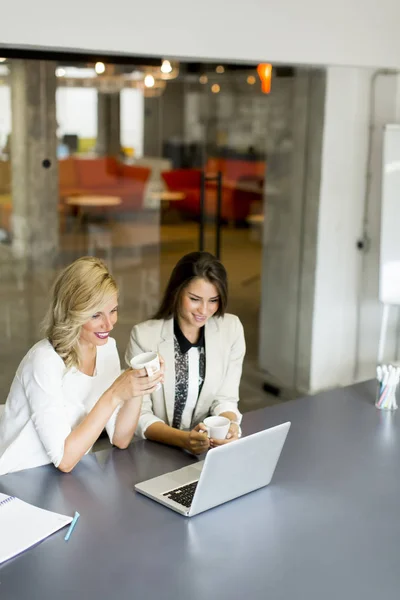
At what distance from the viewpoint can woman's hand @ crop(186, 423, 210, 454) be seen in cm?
255

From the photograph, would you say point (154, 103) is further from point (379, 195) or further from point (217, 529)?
point (217, 529)

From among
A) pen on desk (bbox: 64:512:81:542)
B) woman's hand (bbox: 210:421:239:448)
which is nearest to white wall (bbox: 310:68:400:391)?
woman's hand (bbox: 210:421:239:448)

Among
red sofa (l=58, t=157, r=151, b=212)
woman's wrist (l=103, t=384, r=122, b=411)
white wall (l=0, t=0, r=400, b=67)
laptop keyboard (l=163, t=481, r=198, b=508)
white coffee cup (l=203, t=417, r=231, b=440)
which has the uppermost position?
white wall (l=0, t=0, r=400, b=67)

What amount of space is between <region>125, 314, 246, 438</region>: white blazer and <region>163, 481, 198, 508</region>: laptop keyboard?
0.71m

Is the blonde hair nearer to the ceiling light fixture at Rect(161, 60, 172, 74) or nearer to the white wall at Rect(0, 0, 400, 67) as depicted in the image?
the white wall at Rect(0, 0, 400, 67)

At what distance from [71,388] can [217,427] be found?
50 centimetres

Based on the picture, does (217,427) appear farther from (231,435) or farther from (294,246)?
(294,246)

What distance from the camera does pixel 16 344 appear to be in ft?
15.0

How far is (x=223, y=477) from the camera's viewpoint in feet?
7.09

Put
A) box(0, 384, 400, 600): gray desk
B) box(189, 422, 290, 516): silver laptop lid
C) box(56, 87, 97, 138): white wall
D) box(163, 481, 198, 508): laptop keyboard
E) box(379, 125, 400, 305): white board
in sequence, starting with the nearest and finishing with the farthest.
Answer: box(0, 384, 400, 600): gray desk → box(189, 422, 290, 516): silver laptop lid → box(163, 481, 198, 508): laptop keyboard → box(56, 87, 97, 138): white wall → box(379, 125, 400, 305): white board

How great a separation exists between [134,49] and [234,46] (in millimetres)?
639

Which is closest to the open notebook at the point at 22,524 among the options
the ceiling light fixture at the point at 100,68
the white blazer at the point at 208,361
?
the white blazer at the point at 208,361

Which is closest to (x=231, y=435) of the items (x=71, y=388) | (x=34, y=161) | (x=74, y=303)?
(x=71, y=388)

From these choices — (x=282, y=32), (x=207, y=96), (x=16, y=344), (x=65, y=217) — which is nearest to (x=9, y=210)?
(x=65, y=217)
